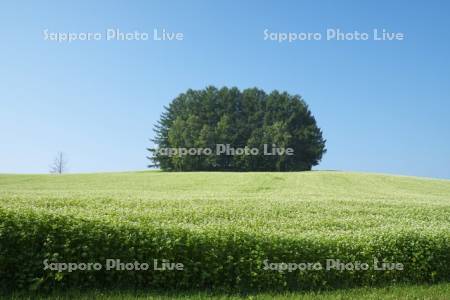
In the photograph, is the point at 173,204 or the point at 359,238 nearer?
the point at 359,238

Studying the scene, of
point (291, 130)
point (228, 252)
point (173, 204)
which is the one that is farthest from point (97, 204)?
point (291, 130)

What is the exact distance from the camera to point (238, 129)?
8938 cm

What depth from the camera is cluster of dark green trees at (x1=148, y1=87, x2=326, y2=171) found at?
7994 centimetres

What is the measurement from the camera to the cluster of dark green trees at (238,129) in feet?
262

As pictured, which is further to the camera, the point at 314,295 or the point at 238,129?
the point at 238,129

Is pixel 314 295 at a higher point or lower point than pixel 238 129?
lower

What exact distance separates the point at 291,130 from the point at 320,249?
265 ft

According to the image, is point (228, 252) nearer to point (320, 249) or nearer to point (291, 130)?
point (320, 249)

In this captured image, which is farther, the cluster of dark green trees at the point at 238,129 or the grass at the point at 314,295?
the cluster of dark green trees at the point at 238,129

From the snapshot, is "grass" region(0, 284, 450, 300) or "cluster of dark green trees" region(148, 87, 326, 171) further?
"cluster of dark green trees" region(148, 87, 326, 171)

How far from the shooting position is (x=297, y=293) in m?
10.1

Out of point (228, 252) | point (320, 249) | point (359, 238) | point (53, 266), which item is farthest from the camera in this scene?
point (359, 238)

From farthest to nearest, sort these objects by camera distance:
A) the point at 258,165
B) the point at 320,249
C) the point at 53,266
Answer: the point at 258,165
the point at 320,249
the point at 53,266

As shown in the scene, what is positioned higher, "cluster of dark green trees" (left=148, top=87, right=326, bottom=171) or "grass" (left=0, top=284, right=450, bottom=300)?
"cluster of dark green trees" (left=148, top=87, right=326, bottom=171)
